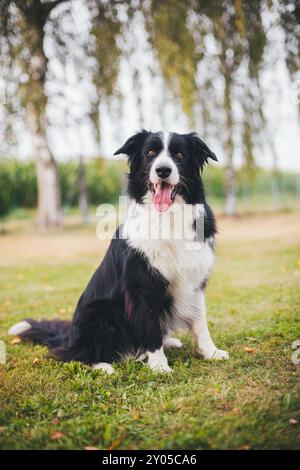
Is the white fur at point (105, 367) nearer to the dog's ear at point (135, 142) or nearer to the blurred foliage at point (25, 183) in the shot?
the dog's ear at point (135, 142)

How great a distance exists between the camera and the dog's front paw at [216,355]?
10.4 feet

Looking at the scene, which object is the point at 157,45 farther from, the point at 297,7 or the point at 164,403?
the point at 164,403

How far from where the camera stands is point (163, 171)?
299 centimetres

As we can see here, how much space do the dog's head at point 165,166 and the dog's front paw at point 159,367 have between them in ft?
3.78

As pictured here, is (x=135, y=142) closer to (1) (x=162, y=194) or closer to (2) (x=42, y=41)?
(1) (x=162, y=194)

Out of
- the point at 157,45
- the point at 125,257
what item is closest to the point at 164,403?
the point at 125,257

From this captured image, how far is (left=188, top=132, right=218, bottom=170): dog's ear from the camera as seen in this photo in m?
3.26

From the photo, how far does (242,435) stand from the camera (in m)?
2.04

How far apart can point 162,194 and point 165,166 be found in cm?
22

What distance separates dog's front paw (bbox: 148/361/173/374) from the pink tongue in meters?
1.15

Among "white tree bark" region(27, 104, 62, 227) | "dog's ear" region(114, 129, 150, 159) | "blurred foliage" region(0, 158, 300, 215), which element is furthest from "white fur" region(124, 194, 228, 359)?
"blurred foliage" region(0, 158, 300, 215)

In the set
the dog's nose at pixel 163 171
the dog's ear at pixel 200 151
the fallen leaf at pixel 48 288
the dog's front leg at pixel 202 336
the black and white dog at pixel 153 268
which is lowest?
the fallen leaf at pixel 48 288

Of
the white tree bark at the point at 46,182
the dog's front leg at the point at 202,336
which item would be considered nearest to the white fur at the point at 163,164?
the dog's front leg at the point at 202,336
